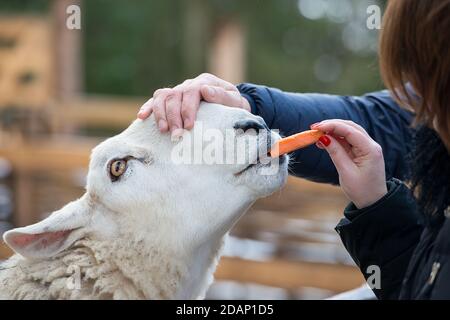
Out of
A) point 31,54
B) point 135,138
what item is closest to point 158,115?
point 135,138

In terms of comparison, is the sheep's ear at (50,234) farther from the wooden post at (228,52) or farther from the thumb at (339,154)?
the wooden post at (228,52)

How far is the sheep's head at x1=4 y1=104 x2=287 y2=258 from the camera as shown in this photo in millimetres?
1922

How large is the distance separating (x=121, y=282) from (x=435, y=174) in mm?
880

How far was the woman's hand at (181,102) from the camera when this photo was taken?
6.41ft

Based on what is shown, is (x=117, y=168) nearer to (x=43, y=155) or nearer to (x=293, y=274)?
(x=293, y=274)

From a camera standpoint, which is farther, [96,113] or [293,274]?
[96,113]

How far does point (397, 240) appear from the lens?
6.57 ft

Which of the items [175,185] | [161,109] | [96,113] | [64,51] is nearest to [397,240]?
[175,185]

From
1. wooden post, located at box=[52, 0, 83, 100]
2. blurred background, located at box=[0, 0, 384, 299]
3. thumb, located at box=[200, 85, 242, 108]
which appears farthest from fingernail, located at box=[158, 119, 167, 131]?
wooden post, located at box=[52, 0, 83, 100]

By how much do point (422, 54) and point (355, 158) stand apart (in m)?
0.34

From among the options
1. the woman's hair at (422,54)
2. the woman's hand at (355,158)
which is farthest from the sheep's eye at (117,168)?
the woman's hair at (422,54)

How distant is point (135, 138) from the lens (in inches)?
80.5

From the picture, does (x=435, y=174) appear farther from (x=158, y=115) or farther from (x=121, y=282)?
(x=121, y=282)

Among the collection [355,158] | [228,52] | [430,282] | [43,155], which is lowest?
[43,155]
